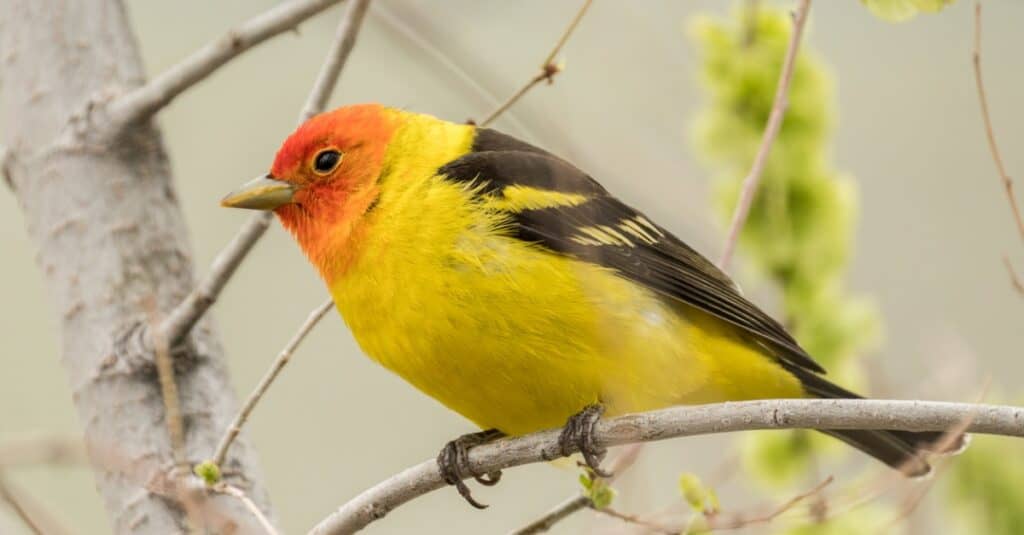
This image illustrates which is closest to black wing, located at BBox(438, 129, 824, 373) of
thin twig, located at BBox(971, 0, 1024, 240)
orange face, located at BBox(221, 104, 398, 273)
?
orange face, located at BBox(221, 104, 398, 273)

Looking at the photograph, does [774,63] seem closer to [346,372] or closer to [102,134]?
[102,134]

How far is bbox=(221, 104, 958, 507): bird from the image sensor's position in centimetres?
329

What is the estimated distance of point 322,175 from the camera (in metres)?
3.93

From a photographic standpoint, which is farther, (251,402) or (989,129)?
(251,402)

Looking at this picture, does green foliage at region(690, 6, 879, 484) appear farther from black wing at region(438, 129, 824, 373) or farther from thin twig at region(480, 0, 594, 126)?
thin twig at region(480, 0, 594, 126)

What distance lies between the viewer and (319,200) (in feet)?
12.7

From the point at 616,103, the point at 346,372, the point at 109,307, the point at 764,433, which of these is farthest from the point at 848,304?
the point at 346,372

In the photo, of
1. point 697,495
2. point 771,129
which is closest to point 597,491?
point 697,495

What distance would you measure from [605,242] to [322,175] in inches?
34.4

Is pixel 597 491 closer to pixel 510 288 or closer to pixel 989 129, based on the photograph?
pixel 510 288

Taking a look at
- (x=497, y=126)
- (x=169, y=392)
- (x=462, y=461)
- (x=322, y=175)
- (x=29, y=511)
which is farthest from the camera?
(x=497, y=126)

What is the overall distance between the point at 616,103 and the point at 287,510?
4559 millimetres

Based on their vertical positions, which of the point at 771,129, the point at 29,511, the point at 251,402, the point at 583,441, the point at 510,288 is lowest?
the point at 29,511

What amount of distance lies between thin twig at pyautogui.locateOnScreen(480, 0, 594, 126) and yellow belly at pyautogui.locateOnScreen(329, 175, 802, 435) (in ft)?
1.21
